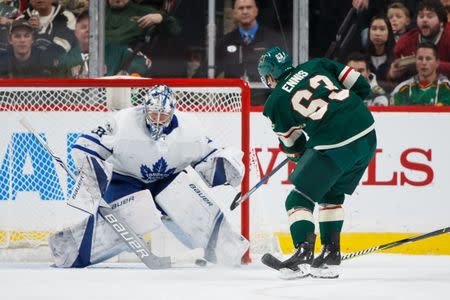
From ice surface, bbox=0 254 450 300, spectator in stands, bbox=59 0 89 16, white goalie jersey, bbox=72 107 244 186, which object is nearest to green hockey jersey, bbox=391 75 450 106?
ice surface, bbox=0 254 450 300

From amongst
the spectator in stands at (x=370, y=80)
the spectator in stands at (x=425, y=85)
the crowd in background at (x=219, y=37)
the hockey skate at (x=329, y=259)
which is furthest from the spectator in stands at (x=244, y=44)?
the hockey skate at (x=329, y=259)

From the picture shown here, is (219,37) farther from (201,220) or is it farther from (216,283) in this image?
(216,283)

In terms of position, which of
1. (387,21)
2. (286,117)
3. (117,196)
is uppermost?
(387,21)

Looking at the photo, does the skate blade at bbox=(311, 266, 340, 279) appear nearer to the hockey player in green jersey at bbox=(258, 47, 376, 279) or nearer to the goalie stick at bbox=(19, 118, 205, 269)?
the hockey player in green jersey at bbox=(258, 47, 376, 279)

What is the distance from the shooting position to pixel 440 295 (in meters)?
3.66

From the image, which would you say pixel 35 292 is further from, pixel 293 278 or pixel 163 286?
pixel 293 278

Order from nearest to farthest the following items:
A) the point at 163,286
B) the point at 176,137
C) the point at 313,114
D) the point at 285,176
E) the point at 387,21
Answer: the point at 163,286 → the point at 313,114 → the point at 176,137 → the point at 285,176 → the point at 387,21

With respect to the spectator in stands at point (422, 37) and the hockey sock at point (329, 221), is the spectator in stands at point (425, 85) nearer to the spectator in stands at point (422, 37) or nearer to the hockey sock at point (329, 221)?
the spectator in stands at point (422, 37)

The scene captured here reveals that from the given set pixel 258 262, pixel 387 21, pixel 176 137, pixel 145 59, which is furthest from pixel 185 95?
pixel 387 21

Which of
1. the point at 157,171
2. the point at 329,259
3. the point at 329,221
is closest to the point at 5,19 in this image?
the point at 157,171

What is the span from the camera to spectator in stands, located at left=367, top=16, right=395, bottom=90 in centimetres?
634

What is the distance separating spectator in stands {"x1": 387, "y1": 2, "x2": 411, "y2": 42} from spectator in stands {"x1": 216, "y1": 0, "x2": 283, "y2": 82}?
700mm

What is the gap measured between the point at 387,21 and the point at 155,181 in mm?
2239

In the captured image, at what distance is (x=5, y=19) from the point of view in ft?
21.4
